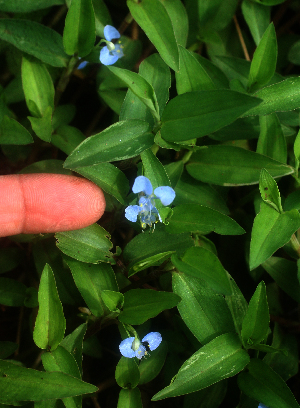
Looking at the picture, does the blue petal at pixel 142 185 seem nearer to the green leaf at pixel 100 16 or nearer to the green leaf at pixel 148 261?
the green leaf at pixel 148 261

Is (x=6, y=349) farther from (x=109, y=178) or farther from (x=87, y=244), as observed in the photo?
(x=109, y=178)

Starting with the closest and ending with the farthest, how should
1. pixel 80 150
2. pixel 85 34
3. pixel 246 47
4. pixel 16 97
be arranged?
pixel 80 150 < pixel 85 34 < pixel 16 97 < pixel 246 47

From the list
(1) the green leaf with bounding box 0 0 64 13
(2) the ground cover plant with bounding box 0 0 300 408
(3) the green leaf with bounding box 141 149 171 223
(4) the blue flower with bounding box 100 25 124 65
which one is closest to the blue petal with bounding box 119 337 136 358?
(2) the ground cover plant with bounding box 0 0 300 408

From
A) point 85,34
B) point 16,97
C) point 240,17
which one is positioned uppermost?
point 85,34

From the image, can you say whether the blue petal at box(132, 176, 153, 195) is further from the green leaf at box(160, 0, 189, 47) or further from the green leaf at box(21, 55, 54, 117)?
the green leaf at box(160, 0, 189, 47)

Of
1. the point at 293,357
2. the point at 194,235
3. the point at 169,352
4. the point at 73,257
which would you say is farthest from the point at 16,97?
the point at 293,357

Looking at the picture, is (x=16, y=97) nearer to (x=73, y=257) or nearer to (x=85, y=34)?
(x=85, y=34)
